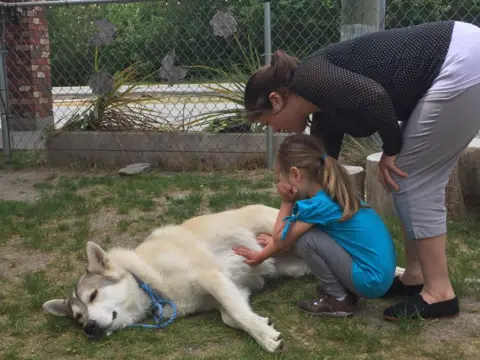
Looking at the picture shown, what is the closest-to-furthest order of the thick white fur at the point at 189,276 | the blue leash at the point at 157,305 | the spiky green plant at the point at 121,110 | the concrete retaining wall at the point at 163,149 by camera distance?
the thick white fur at the point at 189,276
the blue leash at the point at 157,305
the concrete retaining wall at the point at 163,149
the spiky green plant at the point at 121,110

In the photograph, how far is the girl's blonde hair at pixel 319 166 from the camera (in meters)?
3.01

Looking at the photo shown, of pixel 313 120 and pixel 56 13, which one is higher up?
pixel 56 13

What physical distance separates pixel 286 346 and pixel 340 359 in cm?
28

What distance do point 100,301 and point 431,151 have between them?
6.11ft

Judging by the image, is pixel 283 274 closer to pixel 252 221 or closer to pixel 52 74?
pixel 252 221

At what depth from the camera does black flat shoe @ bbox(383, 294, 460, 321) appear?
2939mm

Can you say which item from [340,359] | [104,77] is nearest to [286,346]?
[340,359]

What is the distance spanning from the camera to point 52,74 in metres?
9.45

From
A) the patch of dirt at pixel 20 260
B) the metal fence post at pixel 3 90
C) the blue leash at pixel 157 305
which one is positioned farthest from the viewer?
the metal fence post at pixel 3 90

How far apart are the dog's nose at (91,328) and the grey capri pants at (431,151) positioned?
168cm

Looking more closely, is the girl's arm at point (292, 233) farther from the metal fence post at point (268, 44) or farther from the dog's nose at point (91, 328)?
the metal fence post at point (268, 44)

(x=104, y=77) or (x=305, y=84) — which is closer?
(x=305, y=84)

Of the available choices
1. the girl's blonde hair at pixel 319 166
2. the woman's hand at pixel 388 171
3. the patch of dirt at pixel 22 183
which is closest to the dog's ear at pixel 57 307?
the girl's blonde hair at pixel 319 166

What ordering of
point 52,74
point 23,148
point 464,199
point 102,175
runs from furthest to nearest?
point 52,74 → point 23,148 → point 102,175 → point 464,199
